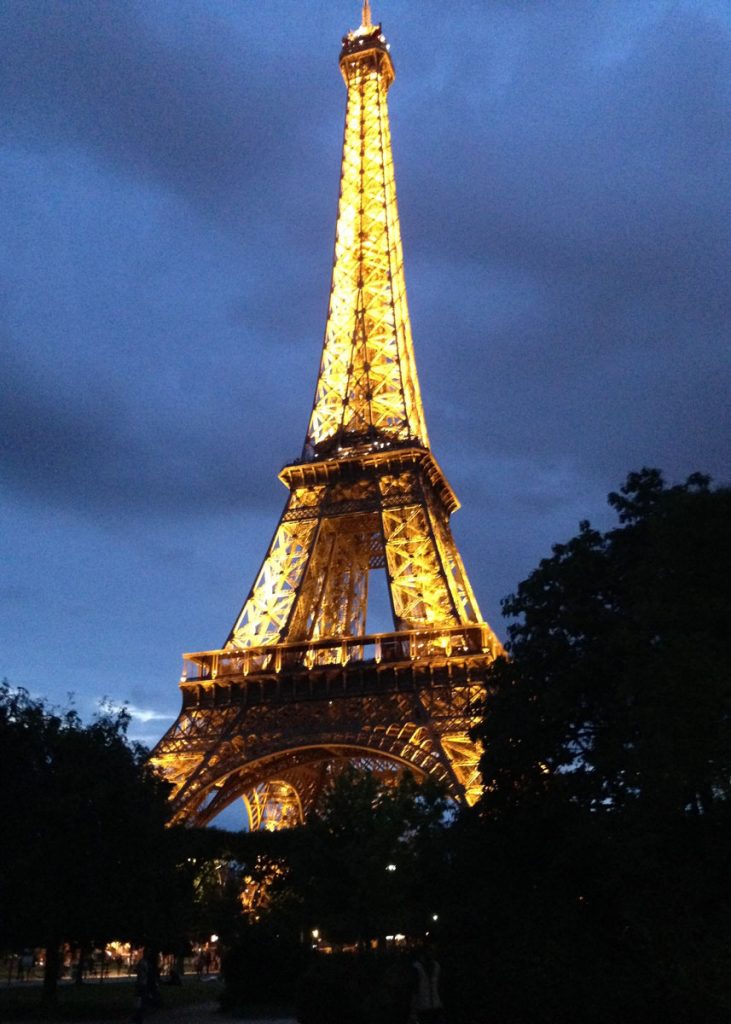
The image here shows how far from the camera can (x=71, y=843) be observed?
25.4 m

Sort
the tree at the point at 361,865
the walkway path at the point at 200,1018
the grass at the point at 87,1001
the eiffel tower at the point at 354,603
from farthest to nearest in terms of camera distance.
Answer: the eiffel tower at the point at 354,603 < the tree at the point at 361,865 < the grass at the point at 87,1001 < the walkway path at the point at 200,1018

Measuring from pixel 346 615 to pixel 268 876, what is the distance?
15.5 metres

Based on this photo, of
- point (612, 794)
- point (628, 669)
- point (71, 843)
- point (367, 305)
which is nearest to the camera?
point (628, 669)

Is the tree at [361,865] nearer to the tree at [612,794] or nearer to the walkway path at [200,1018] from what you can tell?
the walkway path at [200,1018]

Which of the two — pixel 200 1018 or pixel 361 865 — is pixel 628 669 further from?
pixel 361 865

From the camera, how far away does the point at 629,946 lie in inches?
611

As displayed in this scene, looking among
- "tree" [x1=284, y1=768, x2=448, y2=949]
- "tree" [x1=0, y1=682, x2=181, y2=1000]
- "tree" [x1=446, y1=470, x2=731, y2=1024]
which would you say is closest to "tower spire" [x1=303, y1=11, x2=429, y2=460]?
"tree" [x1=284, y1=768, x2=448, y2=949]

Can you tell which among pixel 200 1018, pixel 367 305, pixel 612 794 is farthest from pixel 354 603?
pixel 612 794

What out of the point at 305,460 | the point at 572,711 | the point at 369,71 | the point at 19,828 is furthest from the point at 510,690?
the point at 369,71

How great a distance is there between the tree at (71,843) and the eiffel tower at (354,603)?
257 inches

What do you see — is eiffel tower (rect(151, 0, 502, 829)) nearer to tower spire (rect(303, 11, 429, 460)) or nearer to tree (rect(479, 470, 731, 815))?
tower spire (rect(303, 11, 429, 460))

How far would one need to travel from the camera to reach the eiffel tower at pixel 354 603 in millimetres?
36188

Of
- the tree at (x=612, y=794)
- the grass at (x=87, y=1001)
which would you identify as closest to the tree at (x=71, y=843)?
the grass at (x=87, y=1001)

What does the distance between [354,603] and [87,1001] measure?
27.1m
